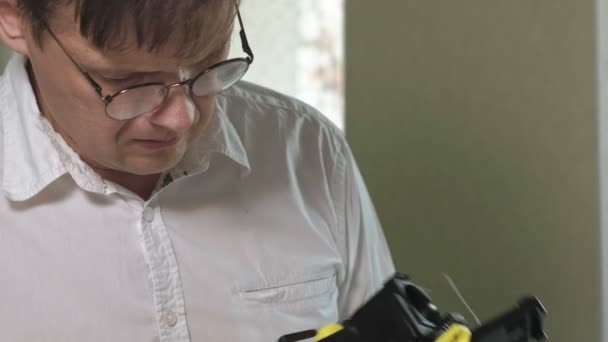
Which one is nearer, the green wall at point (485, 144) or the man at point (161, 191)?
the man at point (161, 191)

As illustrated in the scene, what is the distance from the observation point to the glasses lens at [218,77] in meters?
0.82

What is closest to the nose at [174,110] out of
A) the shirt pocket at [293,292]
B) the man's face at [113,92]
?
the man's face at [113,92]

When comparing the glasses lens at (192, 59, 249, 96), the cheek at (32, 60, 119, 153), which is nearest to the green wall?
the glasses lens at (192, 59, 249, 96)

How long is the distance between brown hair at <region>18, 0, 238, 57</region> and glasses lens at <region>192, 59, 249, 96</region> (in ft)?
0.12

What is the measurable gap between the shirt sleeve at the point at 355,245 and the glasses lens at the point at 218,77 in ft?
0.85

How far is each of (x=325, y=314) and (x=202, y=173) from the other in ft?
0.69

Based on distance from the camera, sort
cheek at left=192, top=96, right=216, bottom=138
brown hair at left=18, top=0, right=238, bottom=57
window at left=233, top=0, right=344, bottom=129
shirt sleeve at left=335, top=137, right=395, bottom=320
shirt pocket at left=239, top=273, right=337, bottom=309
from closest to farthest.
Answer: brown hair at left=18, top=0, right=238, bottom=57
cheek at left=192, top=96, right=216, bottom=138
shirt pocket at left=239, top=273, right=337, bottom=309
shirt sleeve at left=335, top=137, right=395, bottom=320
window at left=233, top=0, right=344, bottom=129

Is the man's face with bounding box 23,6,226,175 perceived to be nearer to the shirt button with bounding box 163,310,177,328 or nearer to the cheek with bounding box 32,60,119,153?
the cheek with bounding box 32,60,119,153

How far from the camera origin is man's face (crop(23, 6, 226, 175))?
0.77 m

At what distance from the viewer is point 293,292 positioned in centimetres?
97

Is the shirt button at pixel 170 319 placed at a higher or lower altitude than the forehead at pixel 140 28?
lower

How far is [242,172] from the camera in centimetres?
100

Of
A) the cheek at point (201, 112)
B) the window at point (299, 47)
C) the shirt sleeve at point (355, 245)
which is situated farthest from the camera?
the window at point (299, 47)

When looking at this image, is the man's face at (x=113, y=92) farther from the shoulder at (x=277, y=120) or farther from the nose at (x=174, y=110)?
the shoulder at (x=277, y=120)
